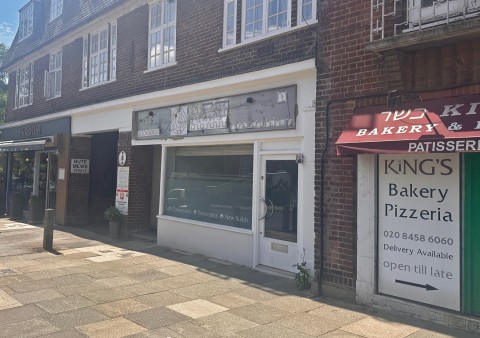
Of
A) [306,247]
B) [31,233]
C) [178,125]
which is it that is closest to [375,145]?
[306,247]

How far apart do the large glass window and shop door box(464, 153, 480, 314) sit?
4152 millimetres

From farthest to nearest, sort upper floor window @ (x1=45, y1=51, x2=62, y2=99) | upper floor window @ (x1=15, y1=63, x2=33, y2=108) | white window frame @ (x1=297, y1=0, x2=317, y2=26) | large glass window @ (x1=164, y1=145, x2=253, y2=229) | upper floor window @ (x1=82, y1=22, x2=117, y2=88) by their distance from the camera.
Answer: upper floor window @ (x1=15, y1=63, x2=33, y2=108) → upper floor window @ (x1=45, y1=51, x2=62, y2=99) → upper floor window @ (x1=82, y1=22, x2=117, y2=88) → large glass window @ (x1=164, y1=145, x2=253, y2=229) → white window frame @ (x1=297, y1=0, x2=317, y2=26)

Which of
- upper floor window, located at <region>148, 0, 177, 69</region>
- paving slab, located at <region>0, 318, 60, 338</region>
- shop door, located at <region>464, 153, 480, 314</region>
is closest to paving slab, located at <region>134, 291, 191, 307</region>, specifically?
paving slab, located at <region>0, 318, 60, 338</region>

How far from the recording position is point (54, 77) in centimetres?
1656

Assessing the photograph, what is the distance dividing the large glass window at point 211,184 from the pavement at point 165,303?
1024 mm

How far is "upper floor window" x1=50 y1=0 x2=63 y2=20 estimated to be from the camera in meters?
16.7

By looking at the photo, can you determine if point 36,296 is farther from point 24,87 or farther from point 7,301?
point 24,87

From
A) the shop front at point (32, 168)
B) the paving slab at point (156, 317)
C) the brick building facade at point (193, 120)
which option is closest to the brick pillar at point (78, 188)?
the brick building facade at point (193, 120)

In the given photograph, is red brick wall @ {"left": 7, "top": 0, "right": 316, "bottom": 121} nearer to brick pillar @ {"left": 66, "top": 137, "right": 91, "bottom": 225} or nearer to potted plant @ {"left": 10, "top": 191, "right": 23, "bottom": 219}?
brick pillar @ {"left": 66, "top": 137, "right": 91, "bottom": 225}

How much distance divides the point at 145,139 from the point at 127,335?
7.07 m

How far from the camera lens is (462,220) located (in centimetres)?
534

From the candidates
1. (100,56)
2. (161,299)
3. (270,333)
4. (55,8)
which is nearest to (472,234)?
(270,333)

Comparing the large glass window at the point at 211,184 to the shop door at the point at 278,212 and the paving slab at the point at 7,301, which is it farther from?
the paving slab at the point at 7,301

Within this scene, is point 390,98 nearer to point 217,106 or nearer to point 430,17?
point 430,17
